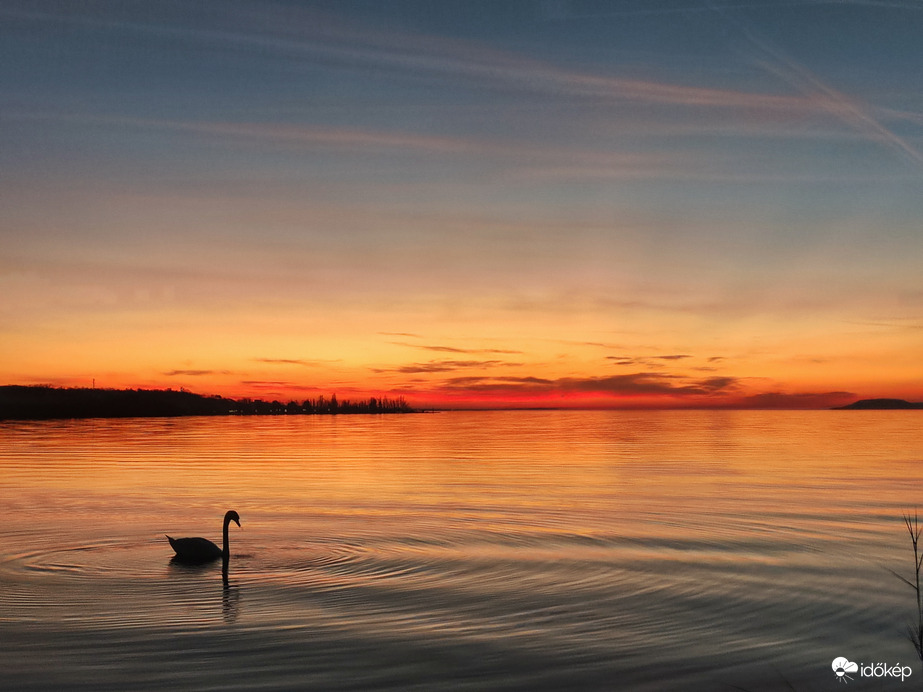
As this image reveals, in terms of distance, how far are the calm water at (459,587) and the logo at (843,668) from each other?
0.60ft

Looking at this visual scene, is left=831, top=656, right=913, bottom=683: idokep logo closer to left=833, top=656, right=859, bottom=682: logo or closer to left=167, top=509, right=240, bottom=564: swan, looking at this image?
left=833, top=656, right=859, bottom=682: logo

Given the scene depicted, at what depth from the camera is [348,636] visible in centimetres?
1361

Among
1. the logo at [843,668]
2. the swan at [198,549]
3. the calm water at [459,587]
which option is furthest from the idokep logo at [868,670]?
the swan at [198,549]

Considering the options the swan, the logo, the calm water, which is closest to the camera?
the logo

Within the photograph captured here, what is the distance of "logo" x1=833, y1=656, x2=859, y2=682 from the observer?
11716mm

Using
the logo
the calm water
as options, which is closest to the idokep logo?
the logo

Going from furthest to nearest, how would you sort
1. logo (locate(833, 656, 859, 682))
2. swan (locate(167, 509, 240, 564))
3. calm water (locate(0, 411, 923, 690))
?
1. swan (locate(167, 509, 240, 564))
2. calm water (locate(0, 411, 923, 690))
3. logo (locate(833, 656, 859, 682))

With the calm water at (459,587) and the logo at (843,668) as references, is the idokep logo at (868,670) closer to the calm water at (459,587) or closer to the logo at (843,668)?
the logo at (843,668)

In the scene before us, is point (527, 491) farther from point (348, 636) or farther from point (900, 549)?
point (348, 636)

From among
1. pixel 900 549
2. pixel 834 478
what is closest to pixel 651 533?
pixel 900 549

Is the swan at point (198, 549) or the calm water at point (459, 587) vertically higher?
the swan at point (198, 549)

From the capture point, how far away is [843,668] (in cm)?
1209

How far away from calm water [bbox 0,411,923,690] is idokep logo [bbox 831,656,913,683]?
20 centimetres

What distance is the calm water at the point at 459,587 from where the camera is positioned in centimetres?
1205
